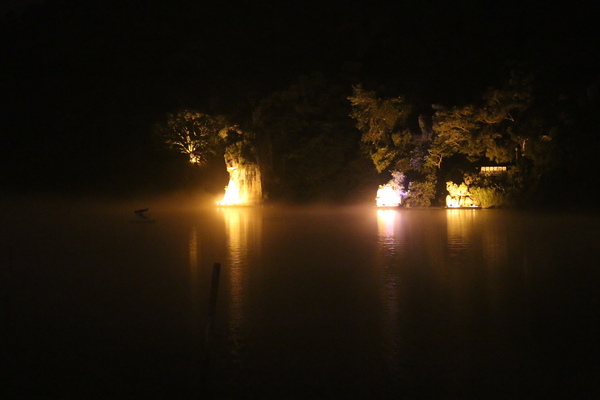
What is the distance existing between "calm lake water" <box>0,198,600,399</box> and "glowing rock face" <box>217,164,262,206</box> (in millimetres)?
19514

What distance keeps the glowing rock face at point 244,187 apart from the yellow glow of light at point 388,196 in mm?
6839

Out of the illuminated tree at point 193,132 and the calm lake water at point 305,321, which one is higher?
the illuminated tree at point 193,132

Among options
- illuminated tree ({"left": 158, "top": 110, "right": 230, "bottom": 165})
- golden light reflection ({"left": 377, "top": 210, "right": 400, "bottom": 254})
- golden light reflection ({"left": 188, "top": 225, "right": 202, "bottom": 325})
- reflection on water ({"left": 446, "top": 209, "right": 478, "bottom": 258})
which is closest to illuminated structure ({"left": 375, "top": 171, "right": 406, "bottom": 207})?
reflection on water ({"left": 446, "top": 209, "right": 478, "bottom": 258})

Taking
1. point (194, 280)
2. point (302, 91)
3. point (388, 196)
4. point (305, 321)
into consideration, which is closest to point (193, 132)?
point (302, 91)

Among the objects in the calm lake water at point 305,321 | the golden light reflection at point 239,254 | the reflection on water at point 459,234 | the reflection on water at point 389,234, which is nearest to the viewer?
the calm lake water at point 305,321

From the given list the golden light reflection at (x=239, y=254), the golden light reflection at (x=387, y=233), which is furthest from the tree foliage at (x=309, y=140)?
the golden light reflection at (x=239, y=254)

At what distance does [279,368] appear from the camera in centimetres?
486

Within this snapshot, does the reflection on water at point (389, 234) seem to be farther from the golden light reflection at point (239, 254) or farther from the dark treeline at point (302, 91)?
the dark treeline at point (302, 91)

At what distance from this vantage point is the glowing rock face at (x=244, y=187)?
32250mm

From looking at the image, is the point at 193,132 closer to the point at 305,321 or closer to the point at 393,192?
the point at 393,192

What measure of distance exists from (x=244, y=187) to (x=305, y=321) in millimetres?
26552

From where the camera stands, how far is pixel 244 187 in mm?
32594

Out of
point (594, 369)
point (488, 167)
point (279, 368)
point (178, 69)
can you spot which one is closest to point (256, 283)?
point (279, 368)

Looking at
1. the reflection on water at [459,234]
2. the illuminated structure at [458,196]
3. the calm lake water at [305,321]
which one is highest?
the illuminated structure at [458,196]
